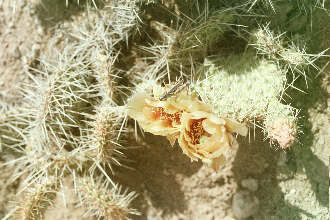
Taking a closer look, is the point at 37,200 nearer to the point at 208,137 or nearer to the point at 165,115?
the point at 165,115

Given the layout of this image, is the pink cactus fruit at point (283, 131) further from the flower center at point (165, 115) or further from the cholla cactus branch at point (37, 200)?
the cholla cactus branch at point (37, 200)

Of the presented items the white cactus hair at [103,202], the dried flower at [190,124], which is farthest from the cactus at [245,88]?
the white cactus hair at [103,202]

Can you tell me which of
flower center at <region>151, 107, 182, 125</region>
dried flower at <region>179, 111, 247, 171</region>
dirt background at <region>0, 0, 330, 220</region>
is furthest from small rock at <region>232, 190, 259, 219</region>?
flower center at <region>151, 107, 182, 125</region>

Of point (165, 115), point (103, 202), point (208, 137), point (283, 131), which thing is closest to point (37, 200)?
Result: point (103, 202)

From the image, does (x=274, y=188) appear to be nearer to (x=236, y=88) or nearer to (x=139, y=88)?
(x=236, y=88)

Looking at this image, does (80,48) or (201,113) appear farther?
(80,48)

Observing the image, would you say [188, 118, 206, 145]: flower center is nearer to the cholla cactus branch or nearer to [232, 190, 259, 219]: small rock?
[232, 190, 259, 219]: small rock

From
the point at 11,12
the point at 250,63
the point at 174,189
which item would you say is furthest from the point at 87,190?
the point at 11,12
